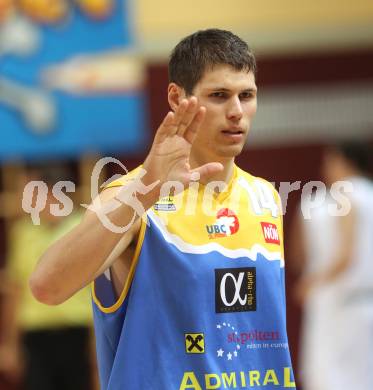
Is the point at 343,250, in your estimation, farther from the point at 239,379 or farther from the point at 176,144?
the point at 176,144

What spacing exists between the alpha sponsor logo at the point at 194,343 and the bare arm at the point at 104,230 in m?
0.37

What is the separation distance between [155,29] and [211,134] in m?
5.98

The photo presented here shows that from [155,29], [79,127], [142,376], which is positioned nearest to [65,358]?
[79,127]

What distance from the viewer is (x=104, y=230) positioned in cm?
266

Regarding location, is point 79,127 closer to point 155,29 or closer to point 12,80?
point 12,80

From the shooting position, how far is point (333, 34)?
30.8 feet

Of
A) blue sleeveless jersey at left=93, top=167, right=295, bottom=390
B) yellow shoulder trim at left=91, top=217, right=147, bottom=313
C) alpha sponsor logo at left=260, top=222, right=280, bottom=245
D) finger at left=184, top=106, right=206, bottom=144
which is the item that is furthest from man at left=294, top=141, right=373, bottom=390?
finger at left=184, top=106, right=206, bottom=144

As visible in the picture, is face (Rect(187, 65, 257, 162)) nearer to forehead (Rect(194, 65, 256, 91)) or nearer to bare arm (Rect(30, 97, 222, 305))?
forehead (Rect(194, 65, 256, 91))

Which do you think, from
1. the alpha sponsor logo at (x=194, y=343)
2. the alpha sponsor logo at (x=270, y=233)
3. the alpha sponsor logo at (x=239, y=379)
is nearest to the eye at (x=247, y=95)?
the alpha sponsor logo at (x=270, y=233)

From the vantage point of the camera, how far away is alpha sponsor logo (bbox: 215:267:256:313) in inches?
118

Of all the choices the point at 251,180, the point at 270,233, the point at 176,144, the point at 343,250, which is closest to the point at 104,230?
the point at 176,144

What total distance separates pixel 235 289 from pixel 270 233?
26 cm

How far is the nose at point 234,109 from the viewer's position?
293 cm

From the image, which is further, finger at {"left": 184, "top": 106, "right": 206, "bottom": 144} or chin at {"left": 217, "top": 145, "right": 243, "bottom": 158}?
chin at {"left": 217, "top": 145, "right": 243, "bottom": 158}
